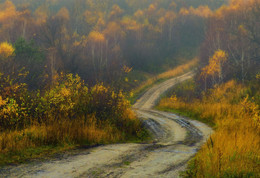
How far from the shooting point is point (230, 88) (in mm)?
25547

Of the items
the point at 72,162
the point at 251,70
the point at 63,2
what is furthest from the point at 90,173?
the point at 63,2

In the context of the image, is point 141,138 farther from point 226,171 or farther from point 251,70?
point 251,70

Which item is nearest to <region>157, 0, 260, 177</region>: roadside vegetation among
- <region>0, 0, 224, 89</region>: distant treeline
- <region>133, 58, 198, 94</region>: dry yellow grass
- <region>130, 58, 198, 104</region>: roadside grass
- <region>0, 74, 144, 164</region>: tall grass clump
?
<region>0, 74, 144, 164</region>: tall grass clump

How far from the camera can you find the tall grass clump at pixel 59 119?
7.60m

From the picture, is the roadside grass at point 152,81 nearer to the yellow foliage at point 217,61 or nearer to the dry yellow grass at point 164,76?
the dry yellow grass at point 164,76

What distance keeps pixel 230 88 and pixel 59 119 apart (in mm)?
21403

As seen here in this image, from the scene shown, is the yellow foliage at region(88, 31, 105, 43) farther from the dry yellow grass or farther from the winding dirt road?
the winding dirt road

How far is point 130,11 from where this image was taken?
85.6 m

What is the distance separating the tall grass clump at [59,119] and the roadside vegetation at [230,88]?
182 inches

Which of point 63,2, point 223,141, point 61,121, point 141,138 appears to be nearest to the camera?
point 223,141

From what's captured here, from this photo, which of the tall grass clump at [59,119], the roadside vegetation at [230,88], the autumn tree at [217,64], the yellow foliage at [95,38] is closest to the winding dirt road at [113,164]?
the roadside vegetation at [230,88]

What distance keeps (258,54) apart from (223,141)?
2914 centimetres

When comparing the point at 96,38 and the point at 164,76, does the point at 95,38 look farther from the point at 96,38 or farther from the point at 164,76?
the point at 164,76

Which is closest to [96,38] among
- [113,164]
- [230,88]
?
[230,88]
